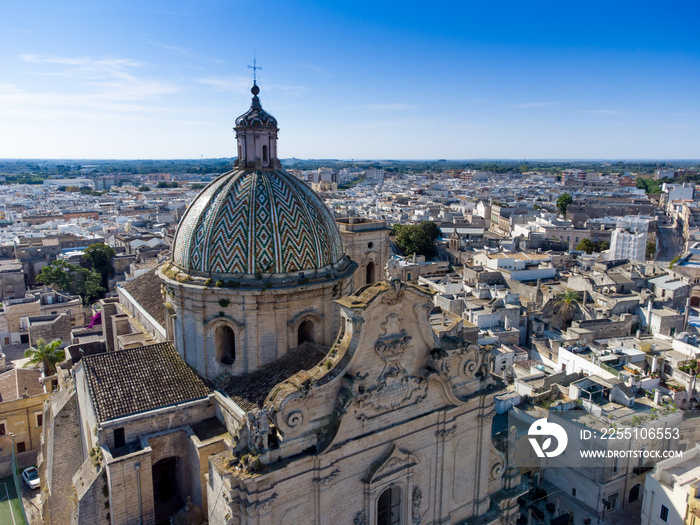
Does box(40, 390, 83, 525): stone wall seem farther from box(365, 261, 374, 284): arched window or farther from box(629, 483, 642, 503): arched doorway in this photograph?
box(629, 483, 642, 503): arched doorway

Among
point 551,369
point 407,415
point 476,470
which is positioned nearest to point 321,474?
point 407,415

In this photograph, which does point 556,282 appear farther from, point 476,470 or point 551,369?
point 476,470

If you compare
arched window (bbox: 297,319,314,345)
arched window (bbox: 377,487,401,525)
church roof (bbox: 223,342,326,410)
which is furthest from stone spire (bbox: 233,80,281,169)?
arched window (bbox: 377,487,401,525)

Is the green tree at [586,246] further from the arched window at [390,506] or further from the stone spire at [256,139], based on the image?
the arched window at [390,506]

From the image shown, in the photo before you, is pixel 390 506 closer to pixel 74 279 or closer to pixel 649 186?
pixel 74 279

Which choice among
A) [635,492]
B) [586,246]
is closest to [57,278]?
[635,492]

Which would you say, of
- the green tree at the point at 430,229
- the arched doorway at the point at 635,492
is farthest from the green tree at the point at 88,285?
the arched doorway at the point at 635,492
